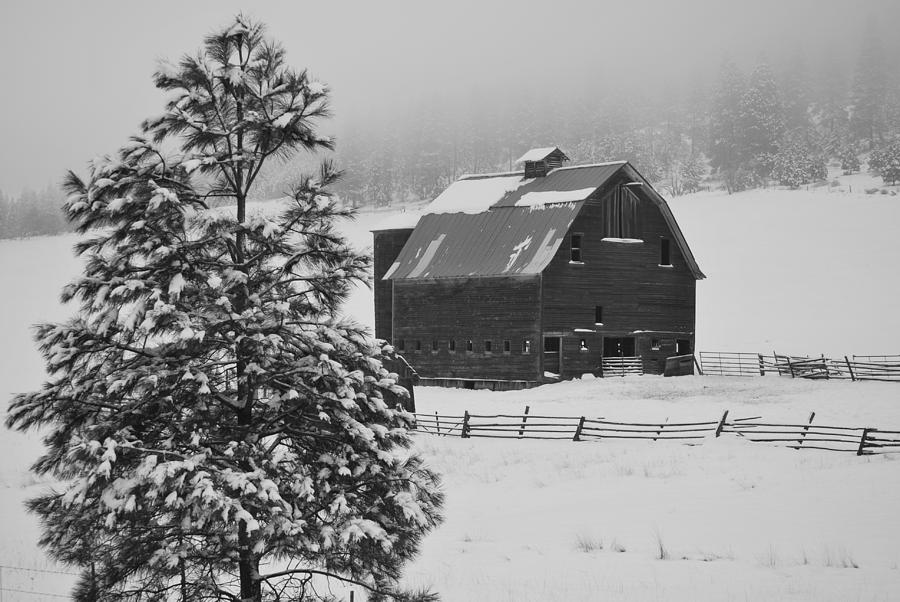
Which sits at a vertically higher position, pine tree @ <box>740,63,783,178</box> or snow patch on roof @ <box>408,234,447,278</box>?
pine tree @ <box>740,63,783,178</box>

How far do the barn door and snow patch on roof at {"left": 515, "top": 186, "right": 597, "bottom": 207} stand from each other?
576 centimetres

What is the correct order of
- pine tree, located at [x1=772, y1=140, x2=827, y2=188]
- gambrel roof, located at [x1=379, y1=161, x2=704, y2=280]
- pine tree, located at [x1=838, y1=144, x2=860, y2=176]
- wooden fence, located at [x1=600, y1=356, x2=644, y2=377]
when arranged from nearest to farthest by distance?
1. gambrel roof, located at [x1=379, y1=161, x2=704, y2=280]
2. wooden fence, located at [x1=600, y1=356, x2=644, y2=377]
3. pine tree, located at [x1=772, y1=140, x2=827, y2=188]
4. pine tree, located at [x1=838, y1=144, x2=860, y2=176]

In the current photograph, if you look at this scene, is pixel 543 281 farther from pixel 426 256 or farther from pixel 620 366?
pixel 426 256

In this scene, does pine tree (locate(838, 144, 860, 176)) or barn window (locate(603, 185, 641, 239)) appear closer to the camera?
barn window (locate(603, 185, 641, 239))

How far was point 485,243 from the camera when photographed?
40.1 m

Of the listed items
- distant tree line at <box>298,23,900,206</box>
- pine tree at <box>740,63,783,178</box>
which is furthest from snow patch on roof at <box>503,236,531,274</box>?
pine tree at <box>740,63,783,178</box>

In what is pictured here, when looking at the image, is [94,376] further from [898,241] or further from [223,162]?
[898,241]

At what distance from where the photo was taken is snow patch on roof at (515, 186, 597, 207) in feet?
128

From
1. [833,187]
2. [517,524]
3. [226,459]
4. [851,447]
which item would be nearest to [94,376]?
[226,459]

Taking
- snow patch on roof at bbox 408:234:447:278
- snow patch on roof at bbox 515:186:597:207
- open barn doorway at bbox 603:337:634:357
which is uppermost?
snow patch on roof at bbox 515:186:597:207

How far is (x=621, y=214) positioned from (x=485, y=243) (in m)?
5.85

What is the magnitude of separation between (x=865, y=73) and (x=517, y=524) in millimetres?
110059

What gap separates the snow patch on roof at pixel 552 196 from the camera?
38.9 meters

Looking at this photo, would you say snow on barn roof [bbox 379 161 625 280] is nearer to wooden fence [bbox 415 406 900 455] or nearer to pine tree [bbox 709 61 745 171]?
wooden fence [bbox 415 406 900 455]
